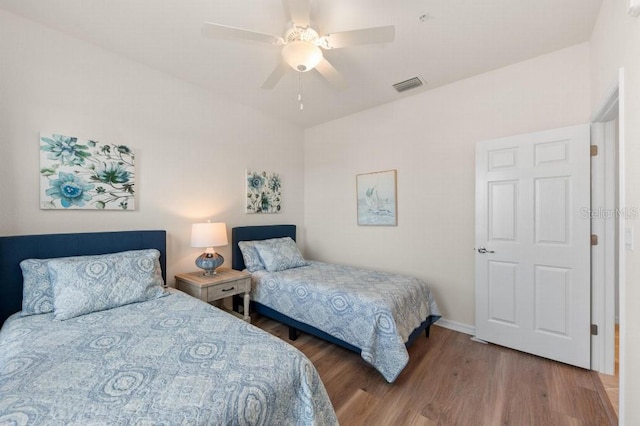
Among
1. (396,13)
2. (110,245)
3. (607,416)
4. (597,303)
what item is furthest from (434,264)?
(110,245)

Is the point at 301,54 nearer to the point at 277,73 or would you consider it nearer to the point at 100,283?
the point at 277,73

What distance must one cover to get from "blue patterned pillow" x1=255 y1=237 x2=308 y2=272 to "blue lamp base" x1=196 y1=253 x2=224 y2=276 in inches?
20.3

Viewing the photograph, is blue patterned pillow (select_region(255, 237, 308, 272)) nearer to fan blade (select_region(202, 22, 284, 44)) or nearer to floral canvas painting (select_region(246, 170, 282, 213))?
floral canvas painting (select_region(246, 170, 282, 213))

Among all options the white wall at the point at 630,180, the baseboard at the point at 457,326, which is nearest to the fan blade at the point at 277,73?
the white wall at the point at 630,180

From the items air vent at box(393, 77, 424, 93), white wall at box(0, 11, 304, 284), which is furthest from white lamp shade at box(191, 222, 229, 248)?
air vent at box(393, 77, 424, 93)

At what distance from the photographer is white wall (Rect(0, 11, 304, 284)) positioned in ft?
6.37

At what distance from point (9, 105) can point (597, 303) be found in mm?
4701

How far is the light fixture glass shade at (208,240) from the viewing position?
2641 mm

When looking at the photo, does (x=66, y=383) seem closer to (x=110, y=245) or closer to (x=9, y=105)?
(x=110, y=245)

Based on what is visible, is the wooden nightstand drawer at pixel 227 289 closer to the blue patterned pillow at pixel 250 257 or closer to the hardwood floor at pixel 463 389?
the blue patterned pillow at pixel 250 257

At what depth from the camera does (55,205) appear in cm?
207

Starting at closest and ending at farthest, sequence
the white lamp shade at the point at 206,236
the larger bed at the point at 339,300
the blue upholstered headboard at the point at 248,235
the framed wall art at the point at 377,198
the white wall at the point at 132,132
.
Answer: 1. the white wall at the point at 132,132
2. the larger bed at the point at 339,300
3. the white lamp shade at the point at 206,236
4. the blue upholstered headboard at the point at 248,235
5. the framed wall art at the point at 377,198

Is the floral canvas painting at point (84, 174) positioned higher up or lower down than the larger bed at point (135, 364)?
higher up

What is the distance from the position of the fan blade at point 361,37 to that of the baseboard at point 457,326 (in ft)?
9.23
